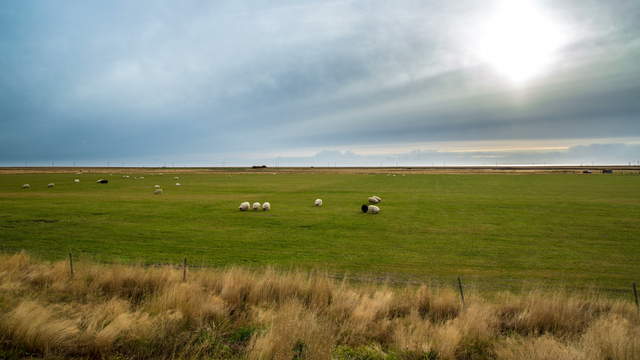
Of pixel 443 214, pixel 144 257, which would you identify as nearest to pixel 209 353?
pixel 144 257

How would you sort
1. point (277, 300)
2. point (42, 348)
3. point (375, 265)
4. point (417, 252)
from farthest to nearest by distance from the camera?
point (417, 252)
point (375, 265)
point (277, 300)
point (42, 348)

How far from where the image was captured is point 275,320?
29.2 ft

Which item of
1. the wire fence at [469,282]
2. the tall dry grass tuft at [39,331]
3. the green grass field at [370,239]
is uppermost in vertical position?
the tall dry grass tuft at [39,331]

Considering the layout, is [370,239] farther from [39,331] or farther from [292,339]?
[39,331]

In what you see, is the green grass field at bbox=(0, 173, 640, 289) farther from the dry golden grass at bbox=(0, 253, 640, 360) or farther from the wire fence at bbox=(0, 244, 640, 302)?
the dry golden grass at bbox=(0, 253, 640, 360)

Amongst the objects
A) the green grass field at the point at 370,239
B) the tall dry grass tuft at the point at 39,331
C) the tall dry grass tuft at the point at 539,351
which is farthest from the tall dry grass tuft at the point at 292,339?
the green grass field at the point at 370,239

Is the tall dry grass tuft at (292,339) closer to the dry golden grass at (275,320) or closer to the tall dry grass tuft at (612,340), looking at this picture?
the dry golden grass at (275,320)

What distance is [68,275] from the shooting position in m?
11.9

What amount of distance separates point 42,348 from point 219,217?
21.5 meters

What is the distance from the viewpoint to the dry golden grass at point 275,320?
24.1ft

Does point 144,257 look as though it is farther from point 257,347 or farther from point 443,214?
point 443,214

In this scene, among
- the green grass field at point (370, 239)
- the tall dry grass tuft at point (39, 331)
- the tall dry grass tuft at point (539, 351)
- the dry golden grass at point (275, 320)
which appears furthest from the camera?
the green grass field at point (370, 239)

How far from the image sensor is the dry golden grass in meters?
7.36

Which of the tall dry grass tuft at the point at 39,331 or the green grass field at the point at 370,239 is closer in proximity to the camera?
the tall dry grass tuft at the point at 39,331
